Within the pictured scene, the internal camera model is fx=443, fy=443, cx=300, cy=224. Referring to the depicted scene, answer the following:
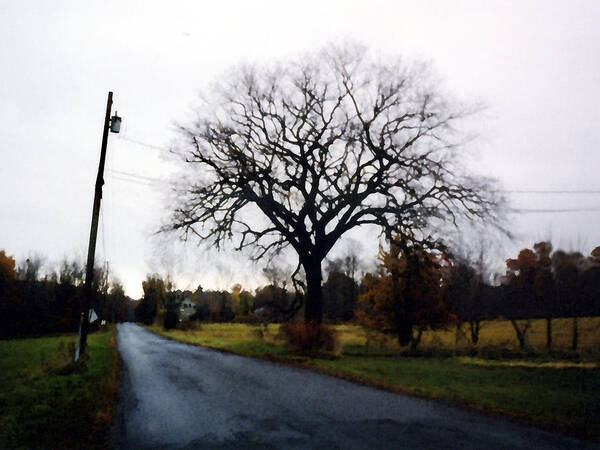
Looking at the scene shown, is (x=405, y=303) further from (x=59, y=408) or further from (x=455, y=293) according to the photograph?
(x=59, y=408)

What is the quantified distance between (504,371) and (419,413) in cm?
1056

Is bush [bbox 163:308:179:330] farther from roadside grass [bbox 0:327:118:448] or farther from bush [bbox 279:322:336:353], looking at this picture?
roadside grass [bbox 0:327:118:448]

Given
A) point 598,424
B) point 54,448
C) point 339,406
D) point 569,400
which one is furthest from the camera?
point 569,400

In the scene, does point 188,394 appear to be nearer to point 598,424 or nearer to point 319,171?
point 598,424

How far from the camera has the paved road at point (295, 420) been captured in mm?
6434

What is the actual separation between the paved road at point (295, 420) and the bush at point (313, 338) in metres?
8.02

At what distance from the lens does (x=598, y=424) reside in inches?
299

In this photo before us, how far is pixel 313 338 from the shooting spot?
2070 cm

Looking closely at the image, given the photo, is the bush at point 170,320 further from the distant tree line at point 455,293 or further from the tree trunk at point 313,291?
the tree trunk at point 313,291

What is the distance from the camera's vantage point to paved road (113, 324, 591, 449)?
253 inches

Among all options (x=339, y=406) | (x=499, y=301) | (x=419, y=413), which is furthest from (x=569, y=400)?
(x=499, y=301)

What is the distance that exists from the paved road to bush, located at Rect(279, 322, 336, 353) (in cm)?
802

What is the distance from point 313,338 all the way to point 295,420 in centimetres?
1306

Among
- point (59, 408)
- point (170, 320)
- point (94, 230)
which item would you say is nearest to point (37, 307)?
point (170, 320)
